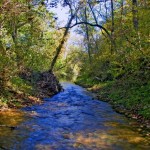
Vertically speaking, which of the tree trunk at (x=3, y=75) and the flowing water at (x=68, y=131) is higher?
the tree trunk at (x=3, y=75)

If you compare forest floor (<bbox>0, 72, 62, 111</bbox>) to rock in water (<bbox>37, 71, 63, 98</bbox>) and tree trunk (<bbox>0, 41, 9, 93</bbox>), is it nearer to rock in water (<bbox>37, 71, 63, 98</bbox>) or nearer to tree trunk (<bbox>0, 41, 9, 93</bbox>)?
rock in water (<bbox>37, 71, 63, 98</bbox>)

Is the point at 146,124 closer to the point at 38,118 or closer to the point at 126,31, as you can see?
the point at 38,118

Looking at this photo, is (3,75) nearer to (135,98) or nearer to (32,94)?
(32,94)

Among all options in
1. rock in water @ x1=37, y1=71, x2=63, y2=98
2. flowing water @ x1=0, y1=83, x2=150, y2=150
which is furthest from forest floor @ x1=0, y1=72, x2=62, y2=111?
flowing water @ x1=0, y1=83, x2=150, y2=150

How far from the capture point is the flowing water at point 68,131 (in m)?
8.88

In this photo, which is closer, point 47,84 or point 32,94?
point 32,94

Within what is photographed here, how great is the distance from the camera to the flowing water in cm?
888

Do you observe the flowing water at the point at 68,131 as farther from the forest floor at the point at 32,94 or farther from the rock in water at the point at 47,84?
the rock in water at the point at 47,84

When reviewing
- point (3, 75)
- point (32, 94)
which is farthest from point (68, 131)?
point (32, 94)

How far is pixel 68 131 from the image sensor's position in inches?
418

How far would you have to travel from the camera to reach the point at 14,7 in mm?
13672

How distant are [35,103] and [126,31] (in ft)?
23.4

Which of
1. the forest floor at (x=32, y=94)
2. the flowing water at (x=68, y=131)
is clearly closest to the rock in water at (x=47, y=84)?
the forest floor at (x=32, y=94)

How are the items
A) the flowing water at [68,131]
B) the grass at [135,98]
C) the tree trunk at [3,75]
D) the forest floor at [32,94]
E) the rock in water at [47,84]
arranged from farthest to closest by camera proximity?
the rock in water at [47,84], the forest floor at [32,94], the tree trunk at [3,75], the grass at [135,98], the flowing water at [68,131]
